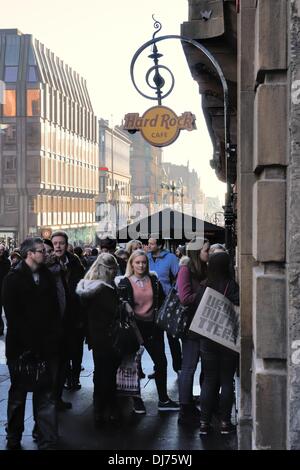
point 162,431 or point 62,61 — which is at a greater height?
point 62,61

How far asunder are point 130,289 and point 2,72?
82430 mm

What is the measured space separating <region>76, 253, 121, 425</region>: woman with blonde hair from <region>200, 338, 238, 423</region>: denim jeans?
105 centimetres

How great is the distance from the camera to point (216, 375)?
6.95 meters

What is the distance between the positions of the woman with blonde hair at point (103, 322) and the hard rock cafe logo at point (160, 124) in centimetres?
480

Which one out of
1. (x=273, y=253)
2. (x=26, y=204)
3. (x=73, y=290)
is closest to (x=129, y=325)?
(x=73, y=290)

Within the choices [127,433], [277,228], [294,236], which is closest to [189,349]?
[127,433]

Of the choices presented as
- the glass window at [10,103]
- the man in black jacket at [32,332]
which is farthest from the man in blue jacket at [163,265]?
the glass window at [10,103]

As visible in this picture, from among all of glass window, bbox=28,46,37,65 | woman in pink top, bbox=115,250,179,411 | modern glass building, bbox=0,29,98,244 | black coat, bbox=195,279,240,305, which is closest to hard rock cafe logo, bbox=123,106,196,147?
woman in pink top, bbox=115,250,179,411

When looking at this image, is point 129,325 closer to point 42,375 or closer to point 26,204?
point 42,375

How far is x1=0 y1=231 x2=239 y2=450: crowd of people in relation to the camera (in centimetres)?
644

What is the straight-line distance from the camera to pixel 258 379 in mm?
4336

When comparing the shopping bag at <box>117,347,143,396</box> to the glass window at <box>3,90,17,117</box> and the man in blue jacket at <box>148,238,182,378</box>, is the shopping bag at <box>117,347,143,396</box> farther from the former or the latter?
the glass window at <box>3,90,17,117</box>

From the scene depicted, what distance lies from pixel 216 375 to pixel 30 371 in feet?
5.35

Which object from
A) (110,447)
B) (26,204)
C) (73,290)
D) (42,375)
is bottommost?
(110,447)
